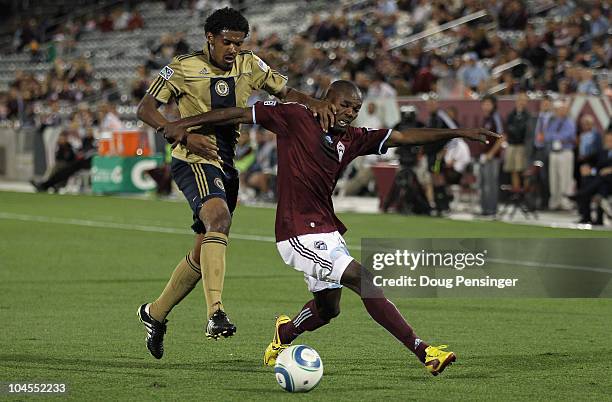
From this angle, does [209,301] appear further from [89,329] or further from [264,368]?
[89,329]

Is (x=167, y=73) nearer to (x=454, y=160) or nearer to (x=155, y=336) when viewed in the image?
(x=155, y=336)

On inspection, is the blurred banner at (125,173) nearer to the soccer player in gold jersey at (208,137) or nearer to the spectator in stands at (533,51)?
the spectator in stands at (533,51)

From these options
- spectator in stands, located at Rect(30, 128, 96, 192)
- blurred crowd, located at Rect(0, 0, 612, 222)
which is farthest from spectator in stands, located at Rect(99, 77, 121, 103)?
spectator in stands, located at Rect(30, 128, 96, 192)

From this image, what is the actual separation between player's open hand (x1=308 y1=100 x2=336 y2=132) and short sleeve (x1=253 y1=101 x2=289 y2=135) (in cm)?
20

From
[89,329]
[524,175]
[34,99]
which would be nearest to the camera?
[89,329]

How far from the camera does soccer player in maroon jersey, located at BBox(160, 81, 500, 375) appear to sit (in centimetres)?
785

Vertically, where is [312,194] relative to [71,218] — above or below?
above

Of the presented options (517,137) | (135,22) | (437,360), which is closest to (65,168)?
(517,137)

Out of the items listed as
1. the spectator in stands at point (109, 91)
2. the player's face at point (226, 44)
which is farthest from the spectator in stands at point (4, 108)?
the player's face at point (226, 44)

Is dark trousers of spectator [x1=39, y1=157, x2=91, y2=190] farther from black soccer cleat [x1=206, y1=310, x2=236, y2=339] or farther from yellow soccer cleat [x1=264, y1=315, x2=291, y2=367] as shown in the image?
black soccer cleat [x1=206, y1=310, x2=236, y2=339]

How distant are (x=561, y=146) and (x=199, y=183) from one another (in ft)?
48.1

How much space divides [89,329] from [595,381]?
13.9ft

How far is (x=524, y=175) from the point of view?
2281 cm

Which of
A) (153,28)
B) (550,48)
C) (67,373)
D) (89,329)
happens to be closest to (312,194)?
(67,373)
